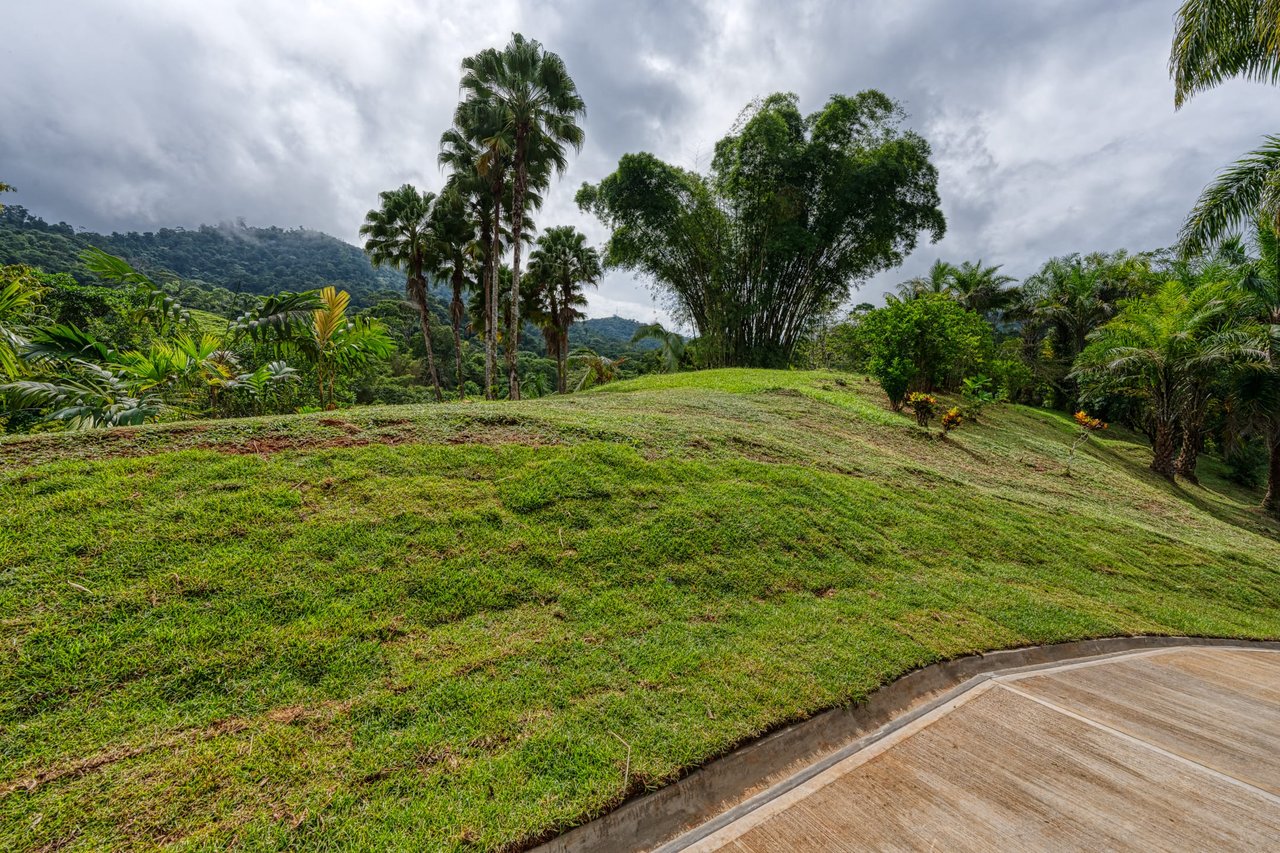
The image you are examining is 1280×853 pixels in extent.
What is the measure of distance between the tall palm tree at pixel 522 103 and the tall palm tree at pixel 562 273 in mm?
7264

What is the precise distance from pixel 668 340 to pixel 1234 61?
18.5 m

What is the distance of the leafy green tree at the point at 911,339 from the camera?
12.7 m

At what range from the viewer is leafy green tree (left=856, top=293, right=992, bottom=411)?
1268 centimetres

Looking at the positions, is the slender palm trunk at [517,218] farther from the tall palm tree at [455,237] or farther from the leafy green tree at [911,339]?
the leafy green tree at [911,339]

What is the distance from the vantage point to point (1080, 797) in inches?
81.8

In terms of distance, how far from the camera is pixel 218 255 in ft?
355

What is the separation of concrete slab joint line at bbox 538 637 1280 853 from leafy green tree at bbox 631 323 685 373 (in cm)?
2090

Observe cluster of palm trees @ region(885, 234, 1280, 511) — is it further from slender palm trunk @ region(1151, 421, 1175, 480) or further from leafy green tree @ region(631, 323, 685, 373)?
leafy green tree @ region(631, 323, 685, 373)

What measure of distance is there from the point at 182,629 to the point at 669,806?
2.55 meters

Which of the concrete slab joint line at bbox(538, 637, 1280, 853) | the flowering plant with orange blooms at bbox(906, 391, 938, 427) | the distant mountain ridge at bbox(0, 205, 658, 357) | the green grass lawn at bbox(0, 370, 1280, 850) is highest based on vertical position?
the distant mountain ridge at bbox(0, 205, 658, 357)

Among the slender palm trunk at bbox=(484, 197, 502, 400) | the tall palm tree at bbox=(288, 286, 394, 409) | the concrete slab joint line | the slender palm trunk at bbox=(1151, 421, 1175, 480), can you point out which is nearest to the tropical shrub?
the slender palm trunk at bbox=(1151, 421, 1175, 480)

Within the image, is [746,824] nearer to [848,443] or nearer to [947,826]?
[947,826]

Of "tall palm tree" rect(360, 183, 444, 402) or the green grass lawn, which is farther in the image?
"tall palm tree" rect(360, 183, 444, 402)

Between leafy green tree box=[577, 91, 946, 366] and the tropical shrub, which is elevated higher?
leafy green tree box=[577, 91, 946, 366]
